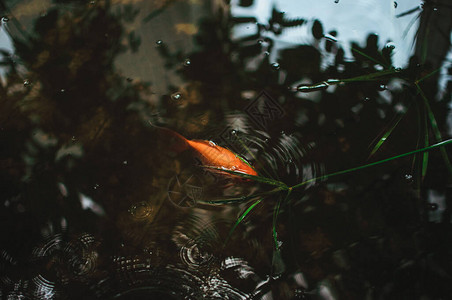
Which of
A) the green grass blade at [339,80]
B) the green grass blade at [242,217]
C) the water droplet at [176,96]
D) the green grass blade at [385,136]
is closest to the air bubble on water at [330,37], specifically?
the green grass blade at [339,80]

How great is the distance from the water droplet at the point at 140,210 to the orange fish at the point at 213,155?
0.28m

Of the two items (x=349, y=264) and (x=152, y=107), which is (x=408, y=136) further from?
(x=152, y=107)

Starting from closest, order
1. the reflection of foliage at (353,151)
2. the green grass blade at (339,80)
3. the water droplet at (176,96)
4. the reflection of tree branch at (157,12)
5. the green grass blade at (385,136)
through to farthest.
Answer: the reflection of foliage at (353,151), the green grass blade at (385,136), the green grass blade at (339,80), the water droplet at (176,96), the reflection of tree branch at (157,12)

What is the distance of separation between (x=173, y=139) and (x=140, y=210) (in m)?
0.35

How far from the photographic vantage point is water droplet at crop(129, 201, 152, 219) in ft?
4.79

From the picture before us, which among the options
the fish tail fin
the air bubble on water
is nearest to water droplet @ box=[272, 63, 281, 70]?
the air bubble on water

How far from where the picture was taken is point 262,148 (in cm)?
152

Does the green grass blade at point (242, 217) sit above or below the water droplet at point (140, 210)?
below

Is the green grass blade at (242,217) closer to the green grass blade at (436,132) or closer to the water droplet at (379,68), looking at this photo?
the green grass blade at (436,132)

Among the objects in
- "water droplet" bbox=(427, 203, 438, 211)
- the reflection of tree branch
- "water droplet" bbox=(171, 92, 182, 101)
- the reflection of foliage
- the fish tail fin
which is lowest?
"water droplet" bbox=(427, 203, 438, 211)

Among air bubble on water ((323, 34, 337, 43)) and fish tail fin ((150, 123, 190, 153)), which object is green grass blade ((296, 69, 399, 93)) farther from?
fish tail fin ((150, 123, 190, 153))

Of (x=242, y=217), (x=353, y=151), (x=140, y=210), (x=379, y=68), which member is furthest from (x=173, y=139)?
(x=379, y=68)

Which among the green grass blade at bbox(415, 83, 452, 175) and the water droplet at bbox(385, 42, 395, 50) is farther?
the water droplet at bbox(385, 42, 395, 50)

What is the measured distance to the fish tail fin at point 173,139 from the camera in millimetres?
1567
